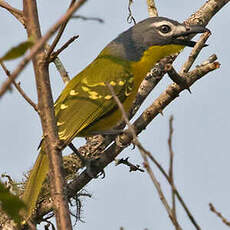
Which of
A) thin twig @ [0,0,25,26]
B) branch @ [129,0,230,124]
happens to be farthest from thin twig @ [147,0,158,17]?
thin twig @ [0,0,25,26]

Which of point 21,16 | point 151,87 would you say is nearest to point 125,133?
point 21,16

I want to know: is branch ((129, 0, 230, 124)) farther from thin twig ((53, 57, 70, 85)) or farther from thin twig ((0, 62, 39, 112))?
thin twig ((0, 62, 39, 112))

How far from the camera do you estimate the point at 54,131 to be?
7.08 ft

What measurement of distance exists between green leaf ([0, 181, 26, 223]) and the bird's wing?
265 centimetres

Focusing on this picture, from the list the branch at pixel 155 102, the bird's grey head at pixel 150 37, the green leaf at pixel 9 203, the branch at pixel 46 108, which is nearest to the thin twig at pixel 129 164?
the branch at pixel 155 102

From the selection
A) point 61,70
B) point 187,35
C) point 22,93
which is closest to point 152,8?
point 187,35

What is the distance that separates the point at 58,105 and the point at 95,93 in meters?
0.32

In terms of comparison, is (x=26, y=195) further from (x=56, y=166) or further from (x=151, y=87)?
(x=151, y=87)

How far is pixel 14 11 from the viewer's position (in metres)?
2.48

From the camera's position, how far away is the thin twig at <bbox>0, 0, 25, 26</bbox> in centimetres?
246

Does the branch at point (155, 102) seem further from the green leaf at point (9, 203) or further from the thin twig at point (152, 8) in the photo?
the green leaf at point (9, 203)

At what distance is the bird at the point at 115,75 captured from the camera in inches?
161

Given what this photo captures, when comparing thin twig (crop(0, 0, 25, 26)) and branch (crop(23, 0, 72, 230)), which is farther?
thin twig (crop(0, 0, 25, 26))

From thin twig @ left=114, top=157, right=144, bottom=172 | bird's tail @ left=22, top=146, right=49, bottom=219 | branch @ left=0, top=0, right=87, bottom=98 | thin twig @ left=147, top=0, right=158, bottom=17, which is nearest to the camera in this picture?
branch @ left=0, top=0, right=87, bottom=98
